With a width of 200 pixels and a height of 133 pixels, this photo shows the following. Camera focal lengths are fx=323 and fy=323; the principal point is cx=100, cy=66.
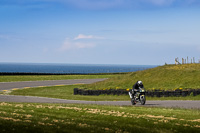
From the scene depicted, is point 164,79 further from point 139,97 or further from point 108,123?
point 108,123

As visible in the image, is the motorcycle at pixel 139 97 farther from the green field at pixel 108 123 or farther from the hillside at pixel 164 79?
the hillside at pixel 164 79

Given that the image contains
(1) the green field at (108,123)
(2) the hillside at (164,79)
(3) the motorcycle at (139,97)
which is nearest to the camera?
(1) the green field at (108,123)

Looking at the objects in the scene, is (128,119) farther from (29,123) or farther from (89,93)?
(89,93)

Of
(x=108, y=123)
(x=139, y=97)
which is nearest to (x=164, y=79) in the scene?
(x=139, y=97)

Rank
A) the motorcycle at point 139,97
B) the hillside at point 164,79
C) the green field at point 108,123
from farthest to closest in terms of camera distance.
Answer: the hillside at point 164,79, the motorcycle at point 139,97, the green field at point 108,123

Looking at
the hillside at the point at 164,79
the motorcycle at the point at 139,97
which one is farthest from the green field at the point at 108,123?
the hillside at the point at 164,79

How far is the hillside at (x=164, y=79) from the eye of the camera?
33562 mm

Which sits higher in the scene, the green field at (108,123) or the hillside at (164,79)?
the hillside at (164,79)

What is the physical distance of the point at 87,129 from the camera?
11531 millimetres

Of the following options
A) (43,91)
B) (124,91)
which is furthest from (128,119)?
(43,91)

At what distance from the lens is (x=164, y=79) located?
36.0 metres

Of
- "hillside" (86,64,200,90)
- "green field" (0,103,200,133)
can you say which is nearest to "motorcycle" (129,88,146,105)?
"green field" (0,103,200,133)

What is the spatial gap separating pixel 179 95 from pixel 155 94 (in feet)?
6.89

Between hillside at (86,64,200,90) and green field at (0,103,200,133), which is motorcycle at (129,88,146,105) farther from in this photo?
hillside at (86,64,200,90)
